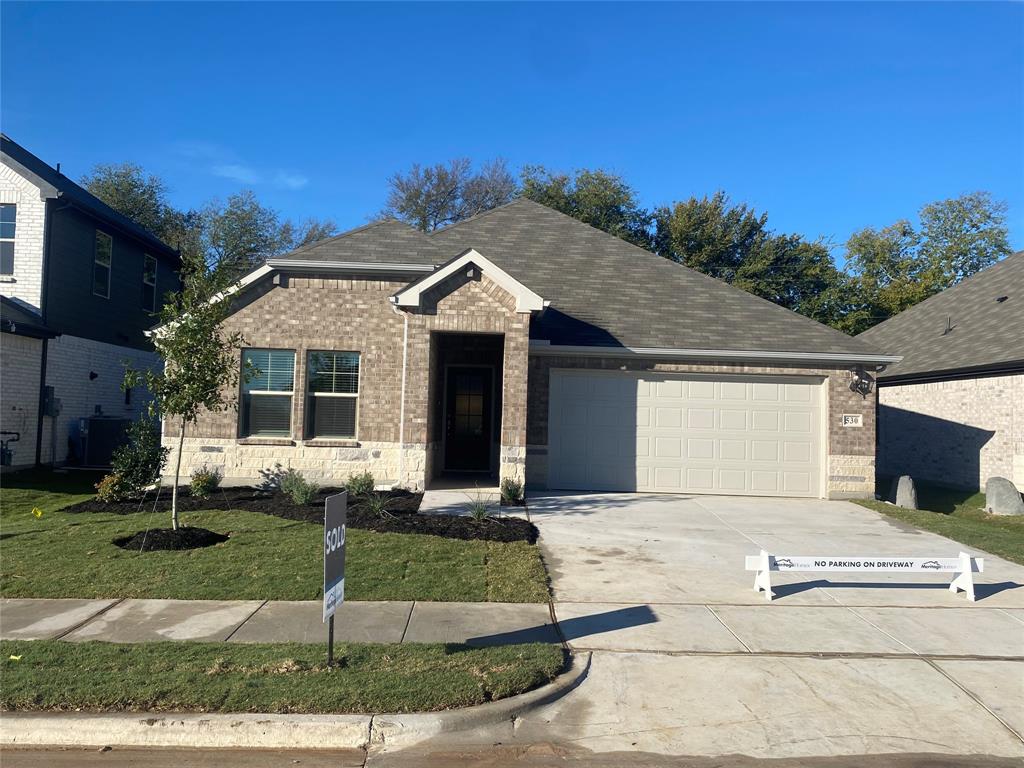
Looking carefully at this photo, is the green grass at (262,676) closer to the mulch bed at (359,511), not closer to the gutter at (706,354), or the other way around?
the mulch bed at (359,511)

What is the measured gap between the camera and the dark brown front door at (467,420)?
15.9m

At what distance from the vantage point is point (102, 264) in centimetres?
1848

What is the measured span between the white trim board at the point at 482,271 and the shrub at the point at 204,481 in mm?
4557

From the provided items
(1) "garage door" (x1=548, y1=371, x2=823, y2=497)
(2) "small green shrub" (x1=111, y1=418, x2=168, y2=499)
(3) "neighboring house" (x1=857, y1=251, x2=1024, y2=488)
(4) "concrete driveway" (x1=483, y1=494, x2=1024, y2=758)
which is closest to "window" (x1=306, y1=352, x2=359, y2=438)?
(2) "small green shrub" (x1=111, y1=418, x2=168, y2=499)

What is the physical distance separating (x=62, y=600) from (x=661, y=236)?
1356 inches

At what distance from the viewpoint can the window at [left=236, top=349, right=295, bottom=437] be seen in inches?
530

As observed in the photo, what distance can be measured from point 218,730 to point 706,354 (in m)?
11.7

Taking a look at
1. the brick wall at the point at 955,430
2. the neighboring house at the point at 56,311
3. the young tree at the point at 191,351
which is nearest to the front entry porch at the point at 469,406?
the young tree at the point at 191,351

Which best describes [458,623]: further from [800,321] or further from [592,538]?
[800,321]

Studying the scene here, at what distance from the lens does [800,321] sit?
15422 millimetres

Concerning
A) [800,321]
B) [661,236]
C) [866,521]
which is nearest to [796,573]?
[866,521]

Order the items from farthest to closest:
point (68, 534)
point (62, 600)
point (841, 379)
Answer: point (841, 379), point (68, 534), point (62, 600)

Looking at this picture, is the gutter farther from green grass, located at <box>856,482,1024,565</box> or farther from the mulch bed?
the mulch bed

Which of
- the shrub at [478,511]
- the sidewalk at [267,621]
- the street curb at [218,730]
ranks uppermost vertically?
the shrub at [478,511]
